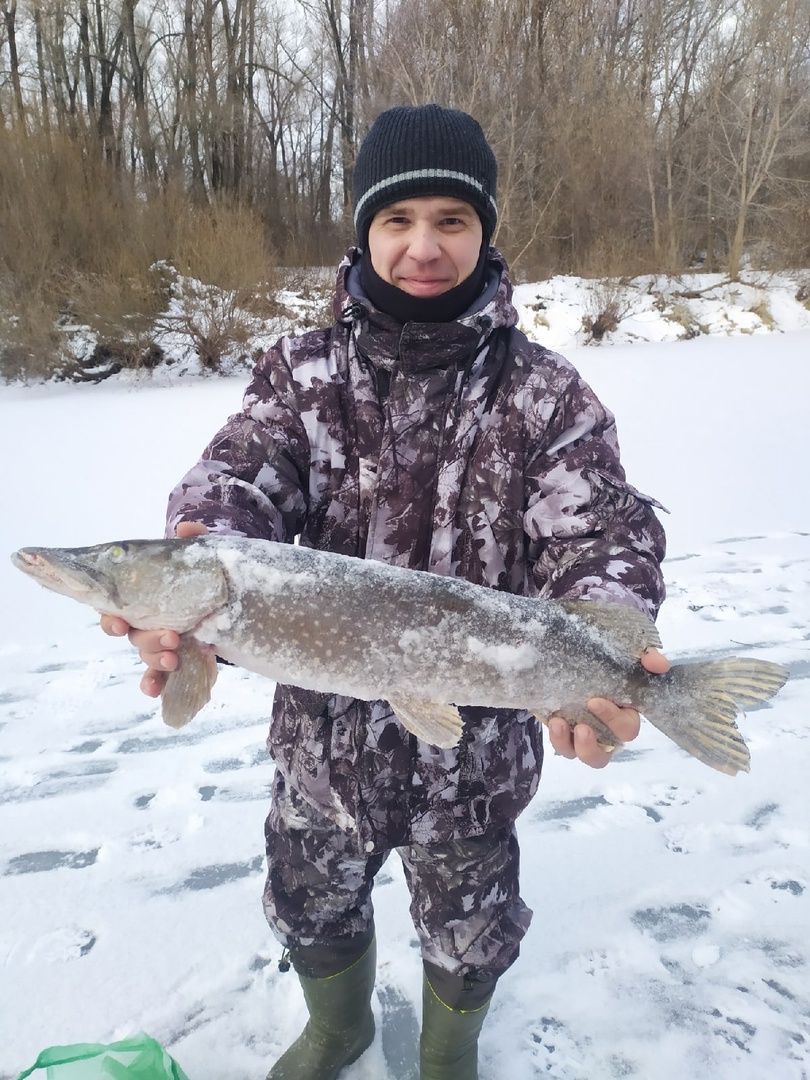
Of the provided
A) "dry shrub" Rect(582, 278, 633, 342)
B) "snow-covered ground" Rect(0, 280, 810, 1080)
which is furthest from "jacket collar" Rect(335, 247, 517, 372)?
"dry shrub" Rect(582, 278, 633, 342)

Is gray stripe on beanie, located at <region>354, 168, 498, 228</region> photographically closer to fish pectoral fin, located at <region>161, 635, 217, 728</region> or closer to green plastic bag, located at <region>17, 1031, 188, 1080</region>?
fish pectoral fin, located at <region>161, 635, 217, 728</region>

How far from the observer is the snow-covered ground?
196 centimetres

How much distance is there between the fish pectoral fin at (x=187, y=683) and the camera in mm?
1490

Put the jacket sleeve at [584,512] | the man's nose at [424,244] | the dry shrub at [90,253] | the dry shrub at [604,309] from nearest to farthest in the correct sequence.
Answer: the jacket sleeve at [584,512]
the man's nose at [424,244]
the dry shrub at [90,253]
the dry shrub at [604,309]

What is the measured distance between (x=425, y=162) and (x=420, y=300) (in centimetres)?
34

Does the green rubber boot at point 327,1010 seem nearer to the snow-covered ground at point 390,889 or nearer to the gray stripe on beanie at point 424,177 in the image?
the snow-covered ground at point 390,889

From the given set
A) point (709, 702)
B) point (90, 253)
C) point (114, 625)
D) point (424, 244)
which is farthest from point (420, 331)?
point (90, 253)

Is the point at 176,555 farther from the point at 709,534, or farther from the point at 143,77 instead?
the point at 143,77

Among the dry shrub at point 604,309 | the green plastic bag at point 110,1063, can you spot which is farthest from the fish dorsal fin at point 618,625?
the dry shrub at point 604,309

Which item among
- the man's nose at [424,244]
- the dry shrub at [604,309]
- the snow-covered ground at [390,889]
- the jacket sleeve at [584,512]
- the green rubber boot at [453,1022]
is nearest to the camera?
the jacket sleeve at [584,512]

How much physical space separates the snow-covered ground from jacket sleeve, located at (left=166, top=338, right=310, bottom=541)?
54.0 inches

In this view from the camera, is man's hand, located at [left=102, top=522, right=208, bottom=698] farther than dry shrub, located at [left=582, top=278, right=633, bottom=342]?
No

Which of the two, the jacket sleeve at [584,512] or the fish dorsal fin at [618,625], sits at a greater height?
A: the jacket sleeve at [584,512]

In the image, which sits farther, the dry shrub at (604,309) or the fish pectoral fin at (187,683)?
the dry shrub at (604,309)
